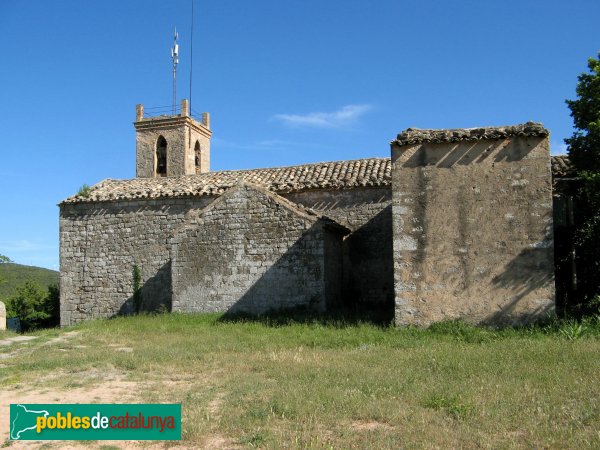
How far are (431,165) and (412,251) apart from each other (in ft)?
5.93

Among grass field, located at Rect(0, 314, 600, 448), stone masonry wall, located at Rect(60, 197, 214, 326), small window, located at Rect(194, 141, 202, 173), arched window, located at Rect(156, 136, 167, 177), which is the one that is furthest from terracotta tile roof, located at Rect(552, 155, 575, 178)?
arched window, located at Rect(156, 136, 167, 177)

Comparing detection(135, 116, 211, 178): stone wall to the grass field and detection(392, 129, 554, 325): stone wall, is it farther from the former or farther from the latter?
detection(392, 129, 554, 325): stone wall

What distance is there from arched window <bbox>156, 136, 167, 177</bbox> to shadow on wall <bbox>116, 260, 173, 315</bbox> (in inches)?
516

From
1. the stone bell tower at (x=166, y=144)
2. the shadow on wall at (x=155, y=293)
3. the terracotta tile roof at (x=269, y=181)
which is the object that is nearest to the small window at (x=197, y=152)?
the stone bell tower at (x=166, y=144)

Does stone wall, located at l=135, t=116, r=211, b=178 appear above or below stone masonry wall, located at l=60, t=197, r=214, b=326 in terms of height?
above

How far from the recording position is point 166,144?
29.7 meters

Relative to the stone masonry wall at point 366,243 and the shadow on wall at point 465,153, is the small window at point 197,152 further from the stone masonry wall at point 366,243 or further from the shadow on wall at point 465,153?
the shadow on wall at point 465,153

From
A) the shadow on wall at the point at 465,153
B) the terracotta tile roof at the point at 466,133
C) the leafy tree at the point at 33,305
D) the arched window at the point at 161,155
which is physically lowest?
the leafy tree at the point at 33,305

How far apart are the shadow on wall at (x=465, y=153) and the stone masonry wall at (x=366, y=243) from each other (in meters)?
4.74

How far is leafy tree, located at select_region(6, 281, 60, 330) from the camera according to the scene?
2436cm

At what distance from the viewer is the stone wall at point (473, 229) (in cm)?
1084

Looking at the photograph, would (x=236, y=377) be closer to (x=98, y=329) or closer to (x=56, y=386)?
(x=56, y=386)

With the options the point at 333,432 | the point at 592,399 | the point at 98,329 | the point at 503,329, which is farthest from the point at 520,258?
the point at 98,329

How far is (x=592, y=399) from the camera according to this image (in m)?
6.05
